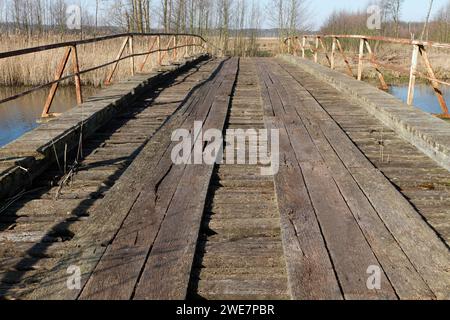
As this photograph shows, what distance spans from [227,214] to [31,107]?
12.3 m

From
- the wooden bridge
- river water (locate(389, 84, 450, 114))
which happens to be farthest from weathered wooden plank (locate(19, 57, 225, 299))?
river water (locate(389, 84, 450, 114))

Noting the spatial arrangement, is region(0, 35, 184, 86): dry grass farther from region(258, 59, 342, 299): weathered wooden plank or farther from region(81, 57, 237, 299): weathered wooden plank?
region(258, 59, 342, 299): weathered wooden plank

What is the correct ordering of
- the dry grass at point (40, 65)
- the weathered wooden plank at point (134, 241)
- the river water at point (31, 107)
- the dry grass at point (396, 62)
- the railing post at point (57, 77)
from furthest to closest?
1. the dry grass at point (396, 62)
2. the dry grass at point (40, 65)
3. the river water at point (31, 107)
4. the railing post at point (57, 77)
5. the weathered wooden plank at point (134, 241)

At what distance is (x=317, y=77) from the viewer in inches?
435

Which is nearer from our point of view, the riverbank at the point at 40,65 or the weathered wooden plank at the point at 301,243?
the weathered wooden plank at the point at 301,243

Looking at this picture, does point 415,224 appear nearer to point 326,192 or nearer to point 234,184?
point 326,192

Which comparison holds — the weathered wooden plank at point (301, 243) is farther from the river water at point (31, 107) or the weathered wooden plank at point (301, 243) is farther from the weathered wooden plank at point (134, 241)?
the river water at point (31, 107)

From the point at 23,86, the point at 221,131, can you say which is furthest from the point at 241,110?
the point at 23,86

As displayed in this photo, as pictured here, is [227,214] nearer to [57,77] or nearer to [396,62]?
[57,77]

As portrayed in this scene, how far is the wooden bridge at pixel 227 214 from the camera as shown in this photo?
7.43ft

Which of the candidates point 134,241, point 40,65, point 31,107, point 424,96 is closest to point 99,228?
point 134,241

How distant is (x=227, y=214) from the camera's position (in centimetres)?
317

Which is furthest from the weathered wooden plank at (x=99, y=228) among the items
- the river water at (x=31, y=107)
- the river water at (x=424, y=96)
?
the river water at (x=424, y=96)

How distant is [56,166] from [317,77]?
8092 millimetres
